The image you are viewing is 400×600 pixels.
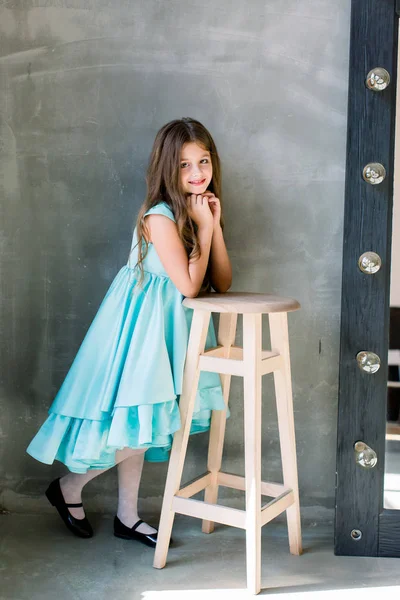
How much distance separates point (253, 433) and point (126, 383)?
1.26 ft

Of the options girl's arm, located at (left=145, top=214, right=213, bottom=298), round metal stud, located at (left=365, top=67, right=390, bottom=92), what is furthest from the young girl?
round metal stud, located at (left=365, top=67, right=390, bottom=92)

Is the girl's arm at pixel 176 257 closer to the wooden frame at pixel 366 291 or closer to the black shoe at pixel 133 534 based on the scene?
the wooden frame at pixel 366 291

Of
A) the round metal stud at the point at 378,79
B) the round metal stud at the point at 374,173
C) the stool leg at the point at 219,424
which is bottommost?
the stool leg at the point at 219,424

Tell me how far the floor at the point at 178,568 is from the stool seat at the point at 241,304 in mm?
758

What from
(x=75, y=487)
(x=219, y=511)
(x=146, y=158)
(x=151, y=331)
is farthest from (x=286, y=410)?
(x=146, y=158)

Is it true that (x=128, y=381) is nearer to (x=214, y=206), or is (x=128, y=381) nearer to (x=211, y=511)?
(x=211, y=511)

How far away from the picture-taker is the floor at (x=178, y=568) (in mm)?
1782

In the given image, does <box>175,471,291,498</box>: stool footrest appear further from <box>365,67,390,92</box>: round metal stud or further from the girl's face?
<box>365,67,390,92</box>: round metal stud

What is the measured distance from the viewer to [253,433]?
5.79ft

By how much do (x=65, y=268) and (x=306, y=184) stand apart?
0.85m

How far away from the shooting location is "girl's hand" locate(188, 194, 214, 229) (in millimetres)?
1945

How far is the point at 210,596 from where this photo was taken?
1.77 metres

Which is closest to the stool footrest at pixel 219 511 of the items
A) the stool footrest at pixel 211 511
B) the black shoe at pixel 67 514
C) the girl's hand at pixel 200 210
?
the stool footrest at pixel 211 511

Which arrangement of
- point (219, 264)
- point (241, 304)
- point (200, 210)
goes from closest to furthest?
point (241, 304), point (200, 210), point (219, 264)
